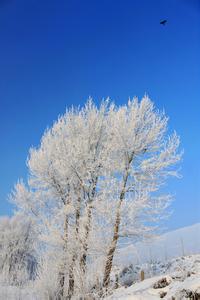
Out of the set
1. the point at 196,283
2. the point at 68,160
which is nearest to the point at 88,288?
the point at 196,283

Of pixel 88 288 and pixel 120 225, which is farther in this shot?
pixel 120 225

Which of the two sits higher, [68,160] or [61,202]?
[68,160]

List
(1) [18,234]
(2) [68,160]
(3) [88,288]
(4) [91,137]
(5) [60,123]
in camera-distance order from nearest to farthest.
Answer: (3) [88,288]
(2) [68,160]
(4) [91,137]
(5) [60,123]
(1) [18,234]

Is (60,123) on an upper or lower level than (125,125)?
upper

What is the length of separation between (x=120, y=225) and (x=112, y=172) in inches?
84.1

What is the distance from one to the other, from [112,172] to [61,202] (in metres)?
3.36

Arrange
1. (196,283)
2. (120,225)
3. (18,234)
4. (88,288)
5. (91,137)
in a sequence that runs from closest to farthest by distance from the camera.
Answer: (196,283) < (88,288) < (120,225) < (91,137) < (18,234)

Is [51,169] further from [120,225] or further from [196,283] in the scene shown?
[196,283]

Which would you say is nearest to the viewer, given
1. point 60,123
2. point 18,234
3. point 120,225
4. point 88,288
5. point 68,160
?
point 88,288

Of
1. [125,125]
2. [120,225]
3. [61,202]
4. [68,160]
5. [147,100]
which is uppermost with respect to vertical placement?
[147,100]

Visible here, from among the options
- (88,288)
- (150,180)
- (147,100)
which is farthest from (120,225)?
(147,100)

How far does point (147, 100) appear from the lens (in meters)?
14.6

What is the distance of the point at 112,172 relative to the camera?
1348 centimetres

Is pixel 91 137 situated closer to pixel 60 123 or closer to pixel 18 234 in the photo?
pixel 60 123
